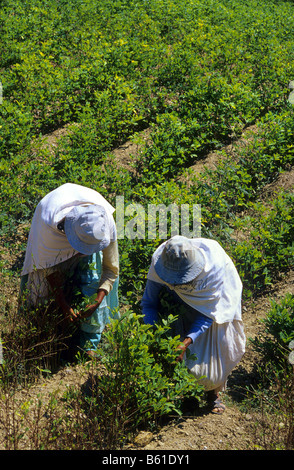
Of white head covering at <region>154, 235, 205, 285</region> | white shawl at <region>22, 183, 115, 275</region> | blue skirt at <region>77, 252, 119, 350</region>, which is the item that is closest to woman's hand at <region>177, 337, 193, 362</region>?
white head covering at <region>154, 235, 205, 285</region>

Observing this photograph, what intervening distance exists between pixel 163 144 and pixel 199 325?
3.03 meters

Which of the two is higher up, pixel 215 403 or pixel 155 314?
pixel 155 314

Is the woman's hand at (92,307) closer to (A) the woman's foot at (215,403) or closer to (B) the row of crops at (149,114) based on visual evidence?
(B) the row of crops at (149,114)

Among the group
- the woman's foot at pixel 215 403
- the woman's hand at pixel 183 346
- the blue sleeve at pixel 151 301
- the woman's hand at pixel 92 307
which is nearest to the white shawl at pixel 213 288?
the blue sleeve at pixel 151 301

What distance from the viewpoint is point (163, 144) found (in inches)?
245

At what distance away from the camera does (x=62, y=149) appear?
6.40 meters

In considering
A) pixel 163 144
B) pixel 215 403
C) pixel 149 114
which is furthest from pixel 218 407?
pixel 149 114

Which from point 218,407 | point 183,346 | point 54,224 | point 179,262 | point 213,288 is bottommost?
point 218,407

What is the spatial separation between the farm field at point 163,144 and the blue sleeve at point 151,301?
607 millimetres

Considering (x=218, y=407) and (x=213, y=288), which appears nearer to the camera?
(x=213, y=288)

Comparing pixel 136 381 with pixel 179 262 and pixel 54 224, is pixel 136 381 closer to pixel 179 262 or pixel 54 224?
pixel 179 262

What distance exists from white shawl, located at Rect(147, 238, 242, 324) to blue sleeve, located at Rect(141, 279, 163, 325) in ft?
0.17

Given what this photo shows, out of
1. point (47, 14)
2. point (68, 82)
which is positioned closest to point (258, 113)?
point (68, 82)

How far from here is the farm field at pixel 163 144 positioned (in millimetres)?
4078
